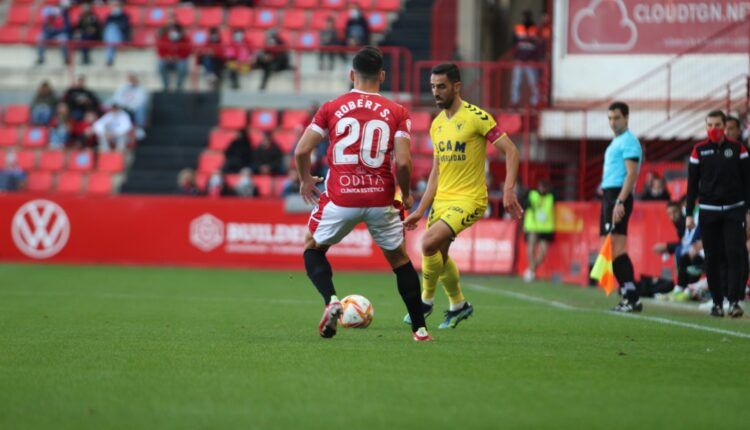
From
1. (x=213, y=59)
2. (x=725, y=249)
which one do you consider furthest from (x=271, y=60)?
(x=725, y=249)

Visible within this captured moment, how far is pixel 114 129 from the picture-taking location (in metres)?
28.6

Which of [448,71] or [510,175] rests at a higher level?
[448,71]

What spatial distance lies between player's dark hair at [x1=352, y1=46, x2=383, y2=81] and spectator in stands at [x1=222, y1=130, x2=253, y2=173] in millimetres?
17919

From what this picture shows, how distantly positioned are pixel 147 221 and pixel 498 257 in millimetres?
6717

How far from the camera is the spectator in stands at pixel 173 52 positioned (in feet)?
96.6

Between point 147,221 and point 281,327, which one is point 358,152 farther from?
point 147,221

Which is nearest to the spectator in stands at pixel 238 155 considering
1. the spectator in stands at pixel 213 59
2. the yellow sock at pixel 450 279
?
the spectator in stands at pixel 213 59

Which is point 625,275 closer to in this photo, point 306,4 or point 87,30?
point 306,4

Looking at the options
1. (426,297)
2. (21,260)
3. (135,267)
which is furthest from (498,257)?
(426,297)

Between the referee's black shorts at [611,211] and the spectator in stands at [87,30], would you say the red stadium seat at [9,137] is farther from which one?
the referee's black shorts at [611,211]

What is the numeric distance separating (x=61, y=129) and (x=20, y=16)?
19.1 feet

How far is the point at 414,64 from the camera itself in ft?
96.7

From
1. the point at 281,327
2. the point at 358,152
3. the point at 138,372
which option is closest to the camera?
the point at 138,372

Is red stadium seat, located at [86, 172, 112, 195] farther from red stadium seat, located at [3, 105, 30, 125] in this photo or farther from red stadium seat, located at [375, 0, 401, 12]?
red stadium seat, located at [375, 0, 401, 12]
